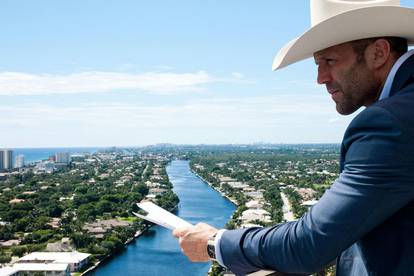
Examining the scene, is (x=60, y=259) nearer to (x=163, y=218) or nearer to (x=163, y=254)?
(x=163, y=254)

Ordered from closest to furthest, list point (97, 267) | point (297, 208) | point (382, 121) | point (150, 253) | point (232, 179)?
point (382, 121) → point (97, 267) → point (150, 253) → point (297, 208) → point (232, 179)

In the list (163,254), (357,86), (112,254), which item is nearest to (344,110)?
(357,86)

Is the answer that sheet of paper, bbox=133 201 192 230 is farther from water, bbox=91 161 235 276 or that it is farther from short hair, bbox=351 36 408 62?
water, bbox=91 161 235 276

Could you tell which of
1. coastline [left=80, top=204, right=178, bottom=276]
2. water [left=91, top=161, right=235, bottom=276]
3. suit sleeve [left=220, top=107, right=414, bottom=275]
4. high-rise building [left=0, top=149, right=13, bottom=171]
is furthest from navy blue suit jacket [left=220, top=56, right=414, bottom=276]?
high-rise building [left=0, top=149, right=13, bottom=171]

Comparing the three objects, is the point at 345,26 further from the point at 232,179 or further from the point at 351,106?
the point at 232,179

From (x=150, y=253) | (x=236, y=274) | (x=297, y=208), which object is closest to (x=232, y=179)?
(x=297, y=208)

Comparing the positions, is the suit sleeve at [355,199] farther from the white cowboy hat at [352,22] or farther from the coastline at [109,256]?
the coastline at [109,256]

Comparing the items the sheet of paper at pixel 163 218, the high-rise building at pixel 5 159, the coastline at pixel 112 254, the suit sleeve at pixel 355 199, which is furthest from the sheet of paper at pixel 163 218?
the high-rise building at pixel 5 159
